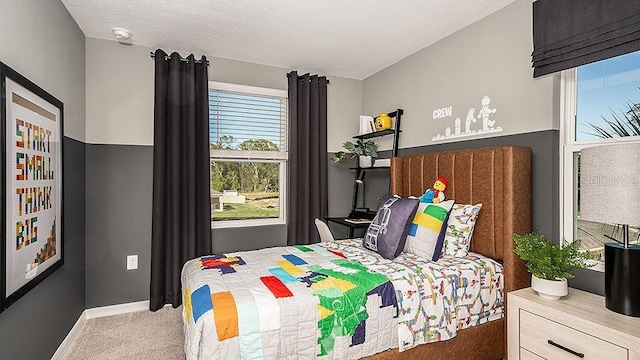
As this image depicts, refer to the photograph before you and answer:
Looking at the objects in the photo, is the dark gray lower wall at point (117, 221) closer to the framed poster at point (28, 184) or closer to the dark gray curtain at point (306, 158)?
the framed poster at point (28, 184)

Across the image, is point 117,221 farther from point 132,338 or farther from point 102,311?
point 132,338

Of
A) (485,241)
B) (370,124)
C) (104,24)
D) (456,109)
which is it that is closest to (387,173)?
(370,124)

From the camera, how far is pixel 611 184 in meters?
1.53

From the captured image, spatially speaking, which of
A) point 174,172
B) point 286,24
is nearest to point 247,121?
point 174,172

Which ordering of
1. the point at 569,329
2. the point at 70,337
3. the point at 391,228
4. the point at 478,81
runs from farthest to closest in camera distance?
the point at 478,81
the point at 70,337
the point at 391,228
the point at 569,329

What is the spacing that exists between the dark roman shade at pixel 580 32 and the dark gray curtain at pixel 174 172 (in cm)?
285

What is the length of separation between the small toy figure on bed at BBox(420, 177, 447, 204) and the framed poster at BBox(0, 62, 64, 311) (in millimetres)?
2511

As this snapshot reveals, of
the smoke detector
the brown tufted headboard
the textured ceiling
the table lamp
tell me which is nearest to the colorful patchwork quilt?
the brown tufted headboard

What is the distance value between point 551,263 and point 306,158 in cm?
248

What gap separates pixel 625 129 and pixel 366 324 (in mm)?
1865

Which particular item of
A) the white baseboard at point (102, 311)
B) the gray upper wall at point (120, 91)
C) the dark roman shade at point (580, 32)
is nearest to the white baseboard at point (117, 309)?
the white baseboard at point (102, 311)

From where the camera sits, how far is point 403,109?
3.47m

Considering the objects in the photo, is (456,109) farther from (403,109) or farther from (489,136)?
(403,109)

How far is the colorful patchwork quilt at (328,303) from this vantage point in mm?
1507
